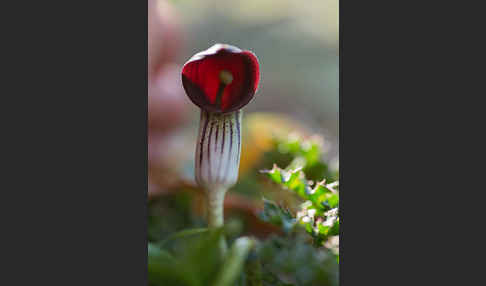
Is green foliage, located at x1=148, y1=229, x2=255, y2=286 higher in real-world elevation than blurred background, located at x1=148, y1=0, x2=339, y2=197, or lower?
lower

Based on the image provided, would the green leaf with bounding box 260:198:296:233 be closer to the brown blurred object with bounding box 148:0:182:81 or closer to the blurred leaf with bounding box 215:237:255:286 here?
the blurred leaf with bounding box 215:237:255:286

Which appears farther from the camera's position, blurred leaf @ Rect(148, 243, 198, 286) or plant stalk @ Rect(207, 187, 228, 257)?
plant stalk @ Rect(207, 187, 228, 257)

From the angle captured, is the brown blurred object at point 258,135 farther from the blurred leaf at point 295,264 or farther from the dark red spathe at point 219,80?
the dark red spathe at point 219,80

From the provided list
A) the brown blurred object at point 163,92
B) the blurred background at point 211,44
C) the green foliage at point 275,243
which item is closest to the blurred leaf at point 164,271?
the green foliage at point 275,243

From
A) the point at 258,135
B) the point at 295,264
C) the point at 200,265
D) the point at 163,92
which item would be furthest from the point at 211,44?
the point at 200,265

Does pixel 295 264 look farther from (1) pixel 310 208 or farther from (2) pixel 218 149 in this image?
(2) pixel 218 149

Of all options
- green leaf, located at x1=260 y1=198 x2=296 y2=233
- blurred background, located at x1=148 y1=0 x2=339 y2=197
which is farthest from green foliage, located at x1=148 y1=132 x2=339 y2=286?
blurred background, located at x1=148 y1=0 x2=339 y2=197
